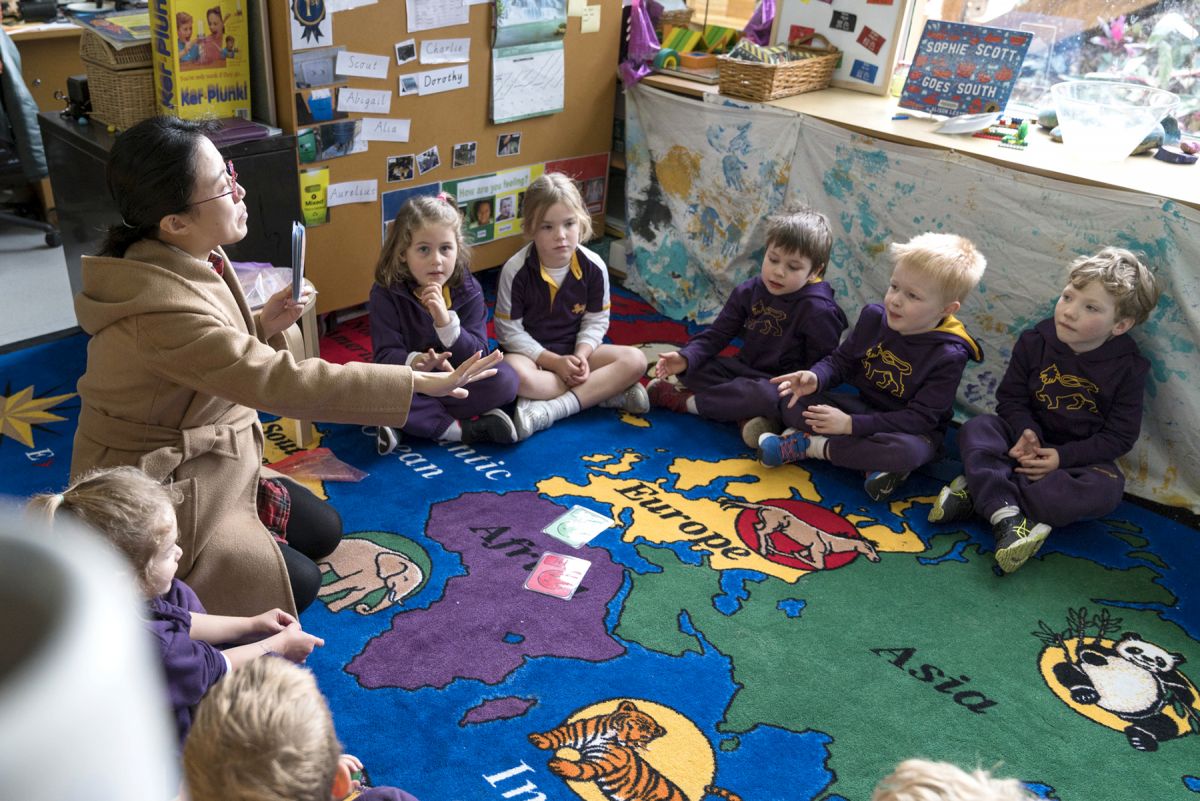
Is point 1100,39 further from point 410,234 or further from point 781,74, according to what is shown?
point 410,234

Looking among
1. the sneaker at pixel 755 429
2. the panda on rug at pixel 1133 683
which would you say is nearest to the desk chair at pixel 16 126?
the sneaker at pixel 755 429

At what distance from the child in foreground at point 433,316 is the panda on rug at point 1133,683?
64.4 inches

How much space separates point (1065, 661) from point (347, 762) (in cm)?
162

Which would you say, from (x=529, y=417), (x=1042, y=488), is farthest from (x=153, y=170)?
(x=1042, y=488)

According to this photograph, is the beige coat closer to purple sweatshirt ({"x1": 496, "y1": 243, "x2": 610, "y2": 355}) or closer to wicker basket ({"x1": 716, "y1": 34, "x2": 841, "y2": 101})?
purple sweatshirt ({"x1": 496, "y1": 243, "x2": 610, "y2": 355})

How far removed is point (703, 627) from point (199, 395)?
1.22 m

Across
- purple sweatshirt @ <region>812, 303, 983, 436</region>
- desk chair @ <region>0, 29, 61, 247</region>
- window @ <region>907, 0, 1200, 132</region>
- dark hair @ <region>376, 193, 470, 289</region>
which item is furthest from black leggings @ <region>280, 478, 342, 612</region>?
window @ <region>907, 0, 1200, 132</region>

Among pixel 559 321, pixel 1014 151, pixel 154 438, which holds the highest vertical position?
pixel 1014 151

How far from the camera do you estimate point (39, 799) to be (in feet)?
0.64

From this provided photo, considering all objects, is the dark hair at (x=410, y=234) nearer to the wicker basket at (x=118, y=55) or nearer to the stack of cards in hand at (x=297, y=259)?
the stack of cards in hand at (x=297, y=259)

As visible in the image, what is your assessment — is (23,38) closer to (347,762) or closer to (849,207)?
(849,207)

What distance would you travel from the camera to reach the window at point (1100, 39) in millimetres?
3193

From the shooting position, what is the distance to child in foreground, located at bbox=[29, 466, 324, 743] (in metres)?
1.57

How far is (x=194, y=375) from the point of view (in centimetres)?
191
